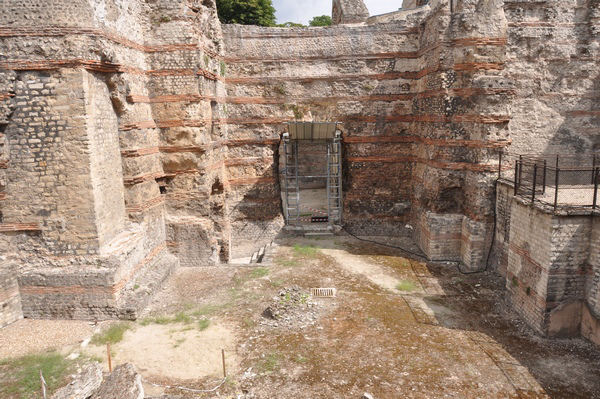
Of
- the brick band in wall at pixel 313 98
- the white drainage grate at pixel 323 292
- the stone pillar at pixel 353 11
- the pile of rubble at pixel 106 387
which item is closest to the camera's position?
the pile of rubble at pixel 106 387

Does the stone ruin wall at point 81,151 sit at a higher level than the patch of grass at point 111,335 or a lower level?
higher

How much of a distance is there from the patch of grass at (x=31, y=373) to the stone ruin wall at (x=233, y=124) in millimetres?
1404

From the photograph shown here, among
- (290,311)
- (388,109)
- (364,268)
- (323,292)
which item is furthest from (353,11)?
(290,311)

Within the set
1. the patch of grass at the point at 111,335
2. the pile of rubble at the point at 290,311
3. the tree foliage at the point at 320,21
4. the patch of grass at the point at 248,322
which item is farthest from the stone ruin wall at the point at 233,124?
the tree foliage at the point at 320,21

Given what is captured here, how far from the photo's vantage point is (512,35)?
433 inches

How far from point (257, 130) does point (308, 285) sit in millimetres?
5901

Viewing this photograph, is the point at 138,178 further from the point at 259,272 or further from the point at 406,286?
the point at 406,286

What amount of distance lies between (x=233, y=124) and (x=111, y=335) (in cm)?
771

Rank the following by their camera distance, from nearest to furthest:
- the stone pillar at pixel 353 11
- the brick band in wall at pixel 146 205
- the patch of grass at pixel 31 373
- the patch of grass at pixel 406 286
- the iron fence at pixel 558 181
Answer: the patch of grass at pixel 31 373 < the iron fence at pixel 558 181 < the brick band in wall at pixel 146 205 < the patch of grass at pixel 406 286 < the stone pillar at pixel 353 11

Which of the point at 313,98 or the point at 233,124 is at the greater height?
the point at 313,98

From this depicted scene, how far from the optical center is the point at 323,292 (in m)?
9.12

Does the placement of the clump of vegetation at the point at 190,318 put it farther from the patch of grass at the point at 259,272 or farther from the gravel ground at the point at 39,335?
the patch of grass at the point at 259,272

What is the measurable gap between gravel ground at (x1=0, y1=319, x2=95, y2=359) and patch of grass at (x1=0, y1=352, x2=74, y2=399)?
0.29 m

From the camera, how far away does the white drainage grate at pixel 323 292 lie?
29.6 feet
